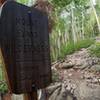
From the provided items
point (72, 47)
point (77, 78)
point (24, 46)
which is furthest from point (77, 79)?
point (24, 46)

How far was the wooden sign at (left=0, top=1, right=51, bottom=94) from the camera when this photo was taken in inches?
97.0

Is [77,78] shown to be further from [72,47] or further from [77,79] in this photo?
[72,47]

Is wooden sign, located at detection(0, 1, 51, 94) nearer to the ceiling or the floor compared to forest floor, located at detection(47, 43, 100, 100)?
nearer to the ceiling

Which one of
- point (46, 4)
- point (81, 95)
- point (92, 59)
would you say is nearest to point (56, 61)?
point (92, 59)

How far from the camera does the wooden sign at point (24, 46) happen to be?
2465 millimetres

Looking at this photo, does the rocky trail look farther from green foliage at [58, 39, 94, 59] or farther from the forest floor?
green foliage at [58, 39, 94, 59]

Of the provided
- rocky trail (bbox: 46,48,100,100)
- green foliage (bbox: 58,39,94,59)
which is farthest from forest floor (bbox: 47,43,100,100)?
green foliage (bbox: 58,39,94,59)

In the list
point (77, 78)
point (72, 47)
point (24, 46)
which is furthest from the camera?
point (72, 47)

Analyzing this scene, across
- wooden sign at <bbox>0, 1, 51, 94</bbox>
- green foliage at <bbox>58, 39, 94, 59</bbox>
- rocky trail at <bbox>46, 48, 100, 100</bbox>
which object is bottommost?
rocky trail at <bbox>46, 48, 100, 100</bbox>

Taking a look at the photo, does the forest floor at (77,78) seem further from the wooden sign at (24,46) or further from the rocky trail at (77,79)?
the wooden sign at (24,46)

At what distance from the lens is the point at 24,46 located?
267 cm

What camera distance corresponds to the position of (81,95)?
24.5ft

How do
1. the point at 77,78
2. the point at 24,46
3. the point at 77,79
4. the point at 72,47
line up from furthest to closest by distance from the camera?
the point at 72,47 → the point at 77,78 → the point at 77,79 → the point at 24,46

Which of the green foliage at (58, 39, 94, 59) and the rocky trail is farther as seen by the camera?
the green foliage at (58, 39, 94, 59)
